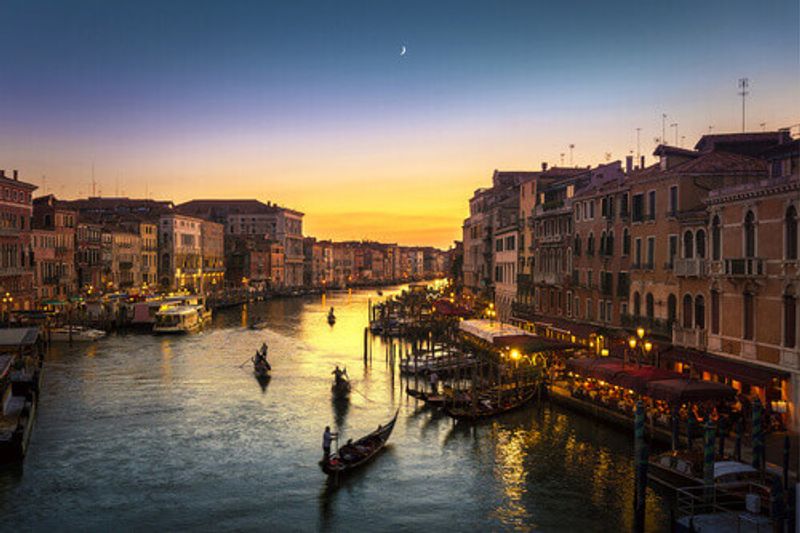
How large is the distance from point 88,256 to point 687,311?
57412mm

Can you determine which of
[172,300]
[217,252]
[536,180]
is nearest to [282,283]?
[217,252]

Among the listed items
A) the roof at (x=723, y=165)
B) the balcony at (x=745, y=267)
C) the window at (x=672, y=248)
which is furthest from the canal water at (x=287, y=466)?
the roof at (x=723, y=165)

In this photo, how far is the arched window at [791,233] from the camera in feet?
65.3

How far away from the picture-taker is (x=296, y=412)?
29.0 m

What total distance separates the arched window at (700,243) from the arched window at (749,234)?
9.75ft

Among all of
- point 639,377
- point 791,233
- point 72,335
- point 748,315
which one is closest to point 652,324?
point 639,377

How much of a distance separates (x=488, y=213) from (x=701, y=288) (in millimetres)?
34931

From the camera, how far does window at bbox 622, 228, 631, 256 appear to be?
31.0 m

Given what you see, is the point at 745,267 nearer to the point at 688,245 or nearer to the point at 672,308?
the point at 688,245

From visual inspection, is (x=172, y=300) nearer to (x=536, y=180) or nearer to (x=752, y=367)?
(x=536, y=180)

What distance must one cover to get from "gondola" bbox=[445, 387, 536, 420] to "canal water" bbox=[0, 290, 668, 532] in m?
0.52

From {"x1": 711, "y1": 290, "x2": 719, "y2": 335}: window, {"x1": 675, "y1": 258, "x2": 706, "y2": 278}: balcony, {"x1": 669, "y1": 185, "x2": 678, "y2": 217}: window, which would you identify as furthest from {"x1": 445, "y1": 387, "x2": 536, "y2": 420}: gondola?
{"x1": 669, "y1": 185, "x2": 678, "y2": 217}: window

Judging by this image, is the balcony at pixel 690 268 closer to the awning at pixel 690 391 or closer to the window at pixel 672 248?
the window at pixel 672 248

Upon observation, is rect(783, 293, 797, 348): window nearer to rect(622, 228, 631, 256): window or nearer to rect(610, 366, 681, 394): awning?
rect(610, 366, 681, 394): awning
